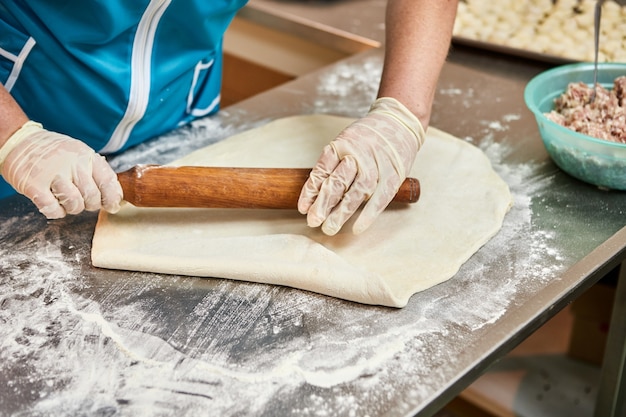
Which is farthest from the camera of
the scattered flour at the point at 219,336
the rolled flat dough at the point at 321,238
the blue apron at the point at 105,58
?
the blue apron at the point at 105,58

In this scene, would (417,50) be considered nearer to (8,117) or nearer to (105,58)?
(105,58)

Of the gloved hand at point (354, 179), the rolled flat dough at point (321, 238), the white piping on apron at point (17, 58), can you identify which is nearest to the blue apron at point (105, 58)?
the white piping on apron at point (17, 58)

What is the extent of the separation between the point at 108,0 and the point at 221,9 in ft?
0.95

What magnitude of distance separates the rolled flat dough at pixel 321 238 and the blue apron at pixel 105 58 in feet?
0.62

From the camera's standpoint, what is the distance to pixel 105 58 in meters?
1.48

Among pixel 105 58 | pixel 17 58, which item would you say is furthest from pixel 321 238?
pixel 17 58

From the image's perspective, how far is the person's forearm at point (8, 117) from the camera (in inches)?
50.2

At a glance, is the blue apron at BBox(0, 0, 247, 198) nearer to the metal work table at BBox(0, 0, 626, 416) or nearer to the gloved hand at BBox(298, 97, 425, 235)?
the metal work table at BBox(0, 0, 626, 416)

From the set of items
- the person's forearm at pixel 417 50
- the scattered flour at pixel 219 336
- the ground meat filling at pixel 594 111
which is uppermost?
the person's forearm at pixel 417 50

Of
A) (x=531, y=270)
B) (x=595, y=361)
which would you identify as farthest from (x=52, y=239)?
(x=595, y=361)

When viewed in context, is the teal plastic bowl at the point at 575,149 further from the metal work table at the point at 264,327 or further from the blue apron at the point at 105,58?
the blue apron at the point at 105,58

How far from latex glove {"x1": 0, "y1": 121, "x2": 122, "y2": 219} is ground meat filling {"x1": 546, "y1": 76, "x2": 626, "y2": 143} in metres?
0.97

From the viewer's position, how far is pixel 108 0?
4.42 ft

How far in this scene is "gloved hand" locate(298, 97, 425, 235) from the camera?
125 centimetres
